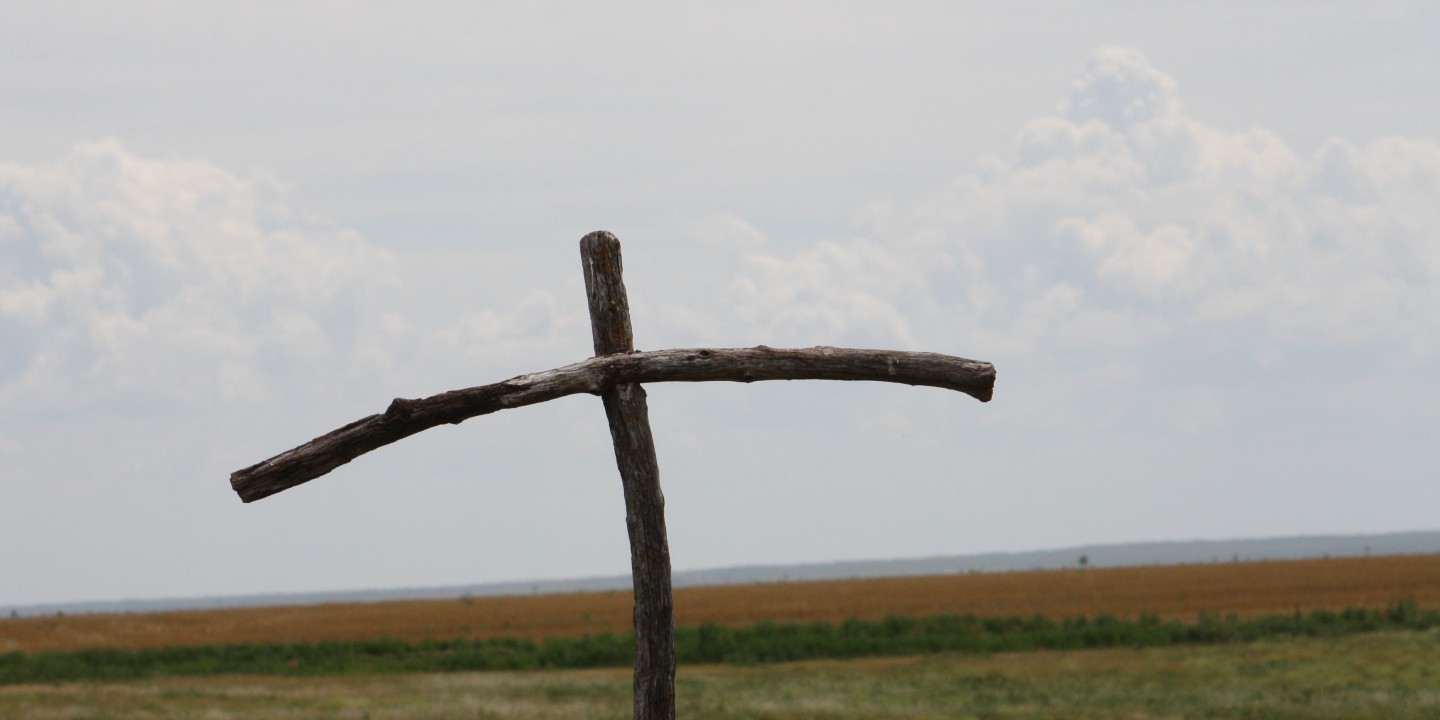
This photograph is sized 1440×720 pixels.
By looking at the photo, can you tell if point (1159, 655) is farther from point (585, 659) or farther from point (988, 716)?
point (585, 659)

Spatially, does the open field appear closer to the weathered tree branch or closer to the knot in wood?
the weathered tree branch

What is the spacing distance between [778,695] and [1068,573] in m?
52.1

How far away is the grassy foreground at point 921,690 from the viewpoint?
18.9 meters

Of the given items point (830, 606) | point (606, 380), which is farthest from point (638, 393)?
point (830, 606)

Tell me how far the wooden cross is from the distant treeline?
2482 cm

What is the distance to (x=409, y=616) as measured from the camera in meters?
56.4

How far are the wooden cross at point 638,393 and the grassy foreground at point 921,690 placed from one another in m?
12.2

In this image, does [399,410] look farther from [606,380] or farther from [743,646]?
[743,646]

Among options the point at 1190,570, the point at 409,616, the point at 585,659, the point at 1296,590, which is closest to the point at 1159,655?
the point at 585,659

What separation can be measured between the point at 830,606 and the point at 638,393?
44.4 metres

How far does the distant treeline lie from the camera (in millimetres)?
30297

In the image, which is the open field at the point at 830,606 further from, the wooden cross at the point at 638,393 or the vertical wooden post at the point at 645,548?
the vertical wooden post at the point at 645,548

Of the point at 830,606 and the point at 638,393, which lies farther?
the point at 830,606

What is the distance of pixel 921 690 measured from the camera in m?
22.8
